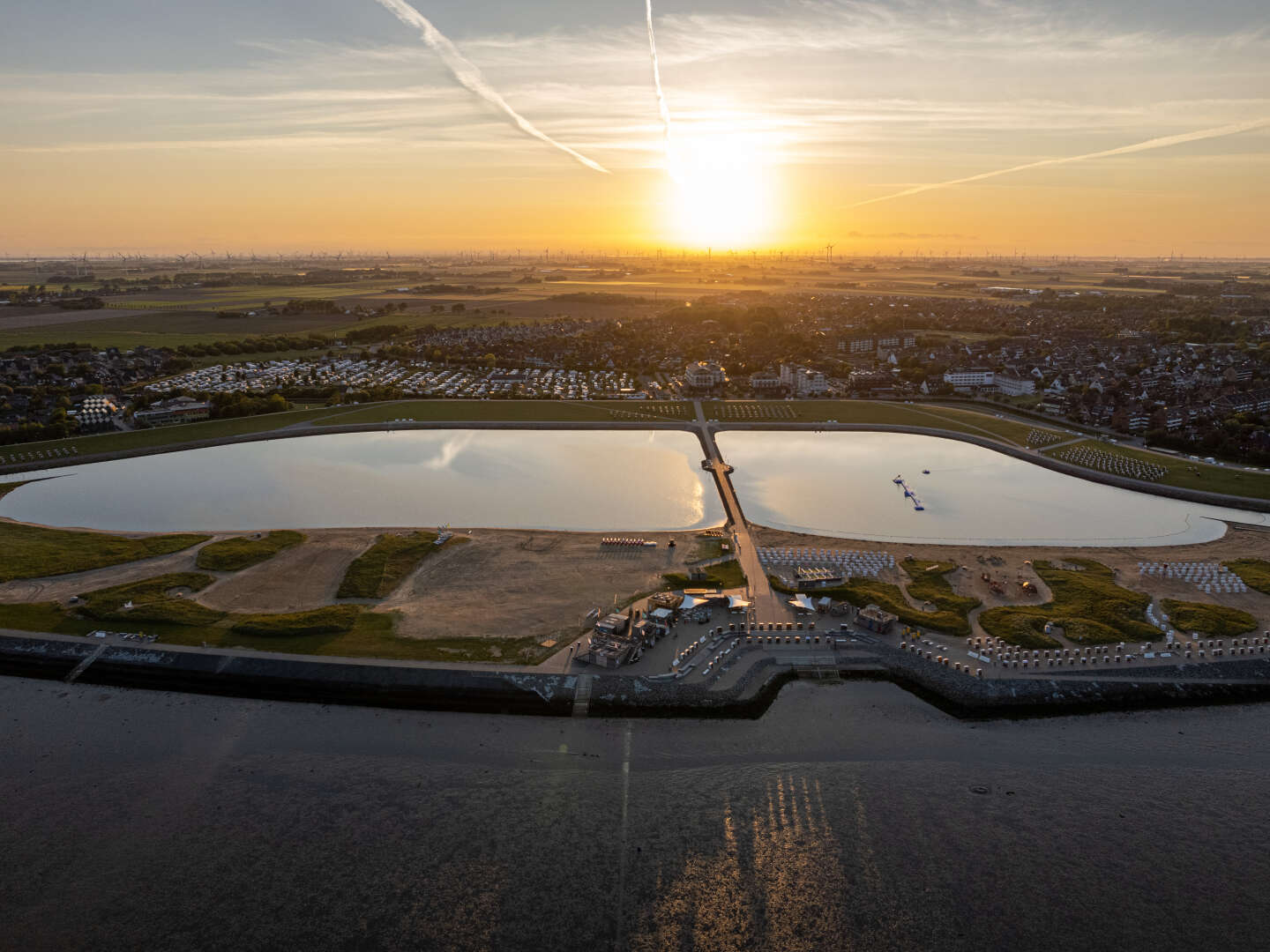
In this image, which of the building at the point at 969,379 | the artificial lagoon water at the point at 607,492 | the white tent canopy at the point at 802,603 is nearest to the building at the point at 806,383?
the building at the point at 969,379

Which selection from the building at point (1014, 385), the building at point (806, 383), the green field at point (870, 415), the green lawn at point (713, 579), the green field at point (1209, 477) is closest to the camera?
the green lawn at point (713, 579)

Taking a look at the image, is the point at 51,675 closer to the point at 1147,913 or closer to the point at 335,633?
the point at 335,633

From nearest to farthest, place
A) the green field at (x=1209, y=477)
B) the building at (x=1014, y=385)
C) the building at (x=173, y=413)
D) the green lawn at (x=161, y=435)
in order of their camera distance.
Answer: the green field at (x=1209, y=477)
the green lawn at (x=161, y=435)
the building at (x=173, y=413)
the building at (x=1014, y=385)

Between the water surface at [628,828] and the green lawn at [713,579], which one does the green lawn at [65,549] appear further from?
the green lawn at [713,579]

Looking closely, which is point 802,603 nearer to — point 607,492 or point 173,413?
point 607,492

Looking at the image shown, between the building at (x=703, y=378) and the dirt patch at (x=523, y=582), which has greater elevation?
the building at (x=703, y=378)

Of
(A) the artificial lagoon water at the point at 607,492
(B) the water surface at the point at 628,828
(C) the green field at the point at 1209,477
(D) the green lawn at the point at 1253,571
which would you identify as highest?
(C) the green field at the point at 1209,477

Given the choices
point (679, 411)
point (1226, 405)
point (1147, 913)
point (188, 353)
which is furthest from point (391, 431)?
point (1226, 405)
